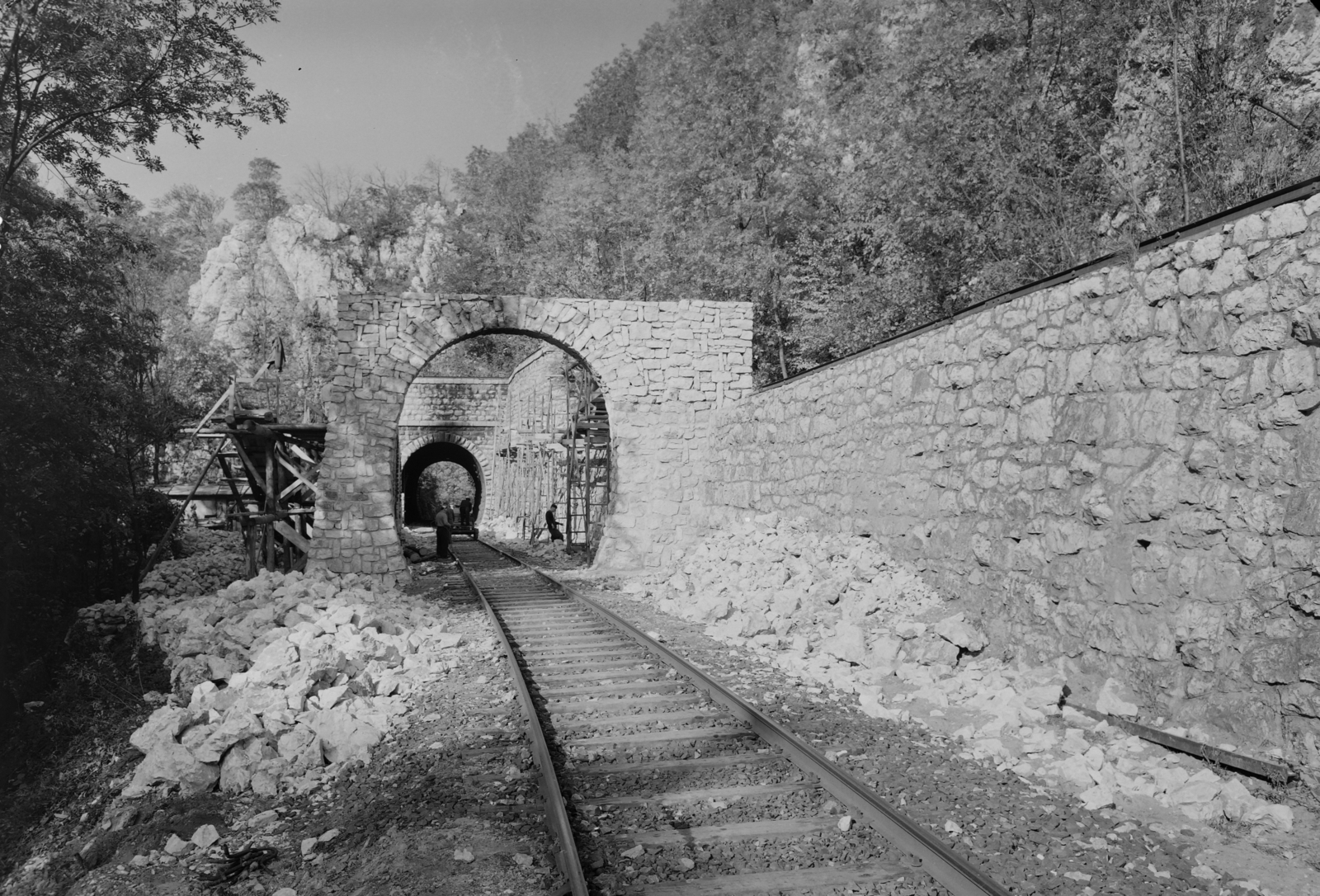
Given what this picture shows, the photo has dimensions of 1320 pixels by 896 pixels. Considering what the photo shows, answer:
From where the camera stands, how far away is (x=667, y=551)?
1353cm

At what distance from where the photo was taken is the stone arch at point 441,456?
29484 mm

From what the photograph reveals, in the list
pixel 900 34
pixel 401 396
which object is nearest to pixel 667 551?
pixel 401 396

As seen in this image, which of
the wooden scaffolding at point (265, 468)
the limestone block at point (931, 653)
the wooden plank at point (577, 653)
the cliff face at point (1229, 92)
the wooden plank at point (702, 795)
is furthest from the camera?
the wooden scaffolding at point (265, 468)

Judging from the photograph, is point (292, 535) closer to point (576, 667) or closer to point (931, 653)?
point (576, 667)

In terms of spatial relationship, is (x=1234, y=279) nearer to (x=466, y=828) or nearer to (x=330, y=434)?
(x=466, y=828)

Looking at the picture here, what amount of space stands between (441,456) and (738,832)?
31464 mm

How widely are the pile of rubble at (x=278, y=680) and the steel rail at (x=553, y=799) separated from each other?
0.89 meters

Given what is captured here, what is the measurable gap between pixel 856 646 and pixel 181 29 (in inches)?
508

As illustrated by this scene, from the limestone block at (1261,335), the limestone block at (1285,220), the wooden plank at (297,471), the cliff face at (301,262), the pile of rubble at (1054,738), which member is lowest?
the pile of rubble at (1054,738)

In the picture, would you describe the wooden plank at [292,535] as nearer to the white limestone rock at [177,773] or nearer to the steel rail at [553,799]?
the steel rail at [553,799]

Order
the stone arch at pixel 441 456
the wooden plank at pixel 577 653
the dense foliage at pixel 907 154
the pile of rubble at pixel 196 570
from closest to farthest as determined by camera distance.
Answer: the wooden plank at pixel 577 653 < the dense foliage at pixel 907 154 < the pile of rubble at pixel 196 570 < the stone arch at pixel 441 456

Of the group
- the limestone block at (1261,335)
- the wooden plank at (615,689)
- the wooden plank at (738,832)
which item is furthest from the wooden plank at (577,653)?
the limestone block at (1261,335)

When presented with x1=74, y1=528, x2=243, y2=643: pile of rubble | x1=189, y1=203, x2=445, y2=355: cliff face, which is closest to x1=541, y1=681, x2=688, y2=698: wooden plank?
x1=74, y1=528, x2=243, y2=643: pile of rubble

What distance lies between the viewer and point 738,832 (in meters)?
Result: 3.53
